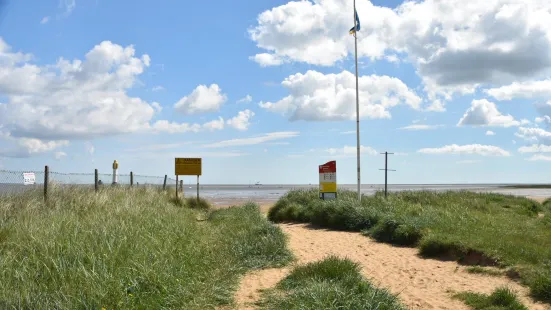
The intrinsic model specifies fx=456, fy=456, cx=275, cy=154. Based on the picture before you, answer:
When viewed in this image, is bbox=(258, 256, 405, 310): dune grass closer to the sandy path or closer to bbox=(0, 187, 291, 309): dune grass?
the sandy path

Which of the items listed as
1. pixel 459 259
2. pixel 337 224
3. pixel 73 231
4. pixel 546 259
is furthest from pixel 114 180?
pixel 546 259

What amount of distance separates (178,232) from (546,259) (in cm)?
703

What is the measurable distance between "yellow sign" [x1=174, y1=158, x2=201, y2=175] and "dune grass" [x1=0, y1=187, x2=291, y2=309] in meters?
15.3

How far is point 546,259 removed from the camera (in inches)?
325

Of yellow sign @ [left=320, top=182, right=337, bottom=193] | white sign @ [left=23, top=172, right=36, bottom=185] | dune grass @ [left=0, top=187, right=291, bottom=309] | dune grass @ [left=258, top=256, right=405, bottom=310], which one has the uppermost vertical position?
white sign @ [left=23, top=172, right=36, bottom=185]

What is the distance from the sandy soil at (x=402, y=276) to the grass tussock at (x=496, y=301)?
15 centimetres

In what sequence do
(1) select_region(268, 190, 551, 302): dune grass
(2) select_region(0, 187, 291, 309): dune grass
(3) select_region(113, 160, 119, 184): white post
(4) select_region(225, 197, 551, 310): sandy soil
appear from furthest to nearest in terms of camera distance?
(3) select_region(113, 160, 119, 184): white post
(1) select_region(268, 190, 551, 302): dune grass
(4) select_region(225, 197, 551, 310): sandy soil
(2) select_region(0, 187, 291, 309): dune grass

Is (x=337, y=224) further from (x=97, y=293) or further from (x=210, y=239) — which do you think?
(x=97, y=293)

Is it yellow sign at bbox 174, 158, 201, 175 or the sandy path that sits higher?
yellow sign at bbox 174, 158, 201, 175

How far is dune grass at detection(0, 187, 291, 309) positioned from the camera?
515 centimetres

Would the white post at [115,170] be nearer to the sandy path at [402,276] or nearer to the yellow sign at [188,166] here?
the yellow sign at [188,166]

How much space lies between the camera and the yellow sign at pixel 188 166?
2619cm

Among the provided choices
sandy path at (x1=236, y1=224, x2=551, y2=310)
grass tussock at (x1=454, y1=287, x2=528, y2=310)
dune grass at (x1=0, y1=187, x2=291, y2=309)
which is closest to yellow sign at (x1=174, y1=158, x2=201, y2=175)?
sandy path at (x1=236, y1=224, x2=551, y2=310)

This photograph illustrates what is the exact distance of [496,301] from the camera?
632cm
